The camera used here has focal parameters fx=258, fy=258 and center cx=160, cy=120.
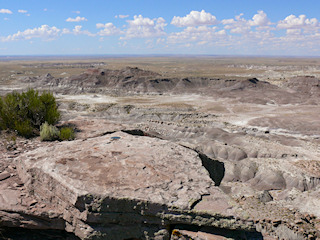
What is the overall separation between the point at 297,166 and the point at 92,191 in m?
21.3

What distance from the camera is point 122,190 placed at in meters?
5.70

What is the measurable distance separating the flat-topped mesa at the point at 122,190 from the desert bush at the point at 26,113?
3780 millimetres

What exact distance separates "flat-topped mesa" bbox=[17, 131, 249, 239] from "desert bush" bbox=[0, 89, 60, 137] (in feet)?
12.4

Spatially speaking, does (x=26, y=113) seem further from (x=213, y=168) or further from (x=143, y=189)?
(x=213, y=168)

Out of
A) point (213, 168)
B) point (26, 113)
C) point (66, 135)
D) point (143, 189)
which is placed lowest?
point (213, 168)

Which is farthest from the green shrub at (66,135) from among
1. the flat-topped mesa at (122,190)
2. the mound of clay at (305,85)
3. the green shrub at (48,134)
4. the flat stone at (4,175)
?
the mound of clay at (305,85)

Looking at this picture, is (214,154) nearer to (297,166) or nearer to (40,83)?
(297,166)

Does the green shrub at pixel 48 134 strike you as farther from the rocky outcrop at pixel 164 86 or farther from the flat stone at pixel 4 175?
the rocky outcrop at pixel 164 86

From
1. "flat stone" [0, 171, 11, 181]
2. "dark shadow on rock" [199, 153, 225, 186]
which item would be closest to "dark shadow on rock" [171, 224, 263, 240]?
"dark shadow on rock" [199, 153, 225, 186]

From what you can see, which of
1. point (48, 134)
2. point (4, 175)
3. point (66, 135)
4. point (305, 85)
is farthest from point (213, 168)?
point (305, 85)

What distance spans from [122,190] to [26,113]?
7.97 metres

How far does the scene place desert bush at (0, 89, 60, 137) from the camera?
35.3 ft

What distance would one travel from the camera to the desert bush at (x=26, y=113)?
10.8 metres

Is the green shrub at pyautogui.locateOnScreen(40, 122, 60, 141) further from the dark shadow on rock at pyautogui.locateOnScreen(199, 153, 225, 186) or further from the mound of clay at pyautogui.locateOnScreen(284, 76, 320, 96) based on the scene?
the mound of clay at pyautogui.locateOnScreen(284, 76, 320, 96)
